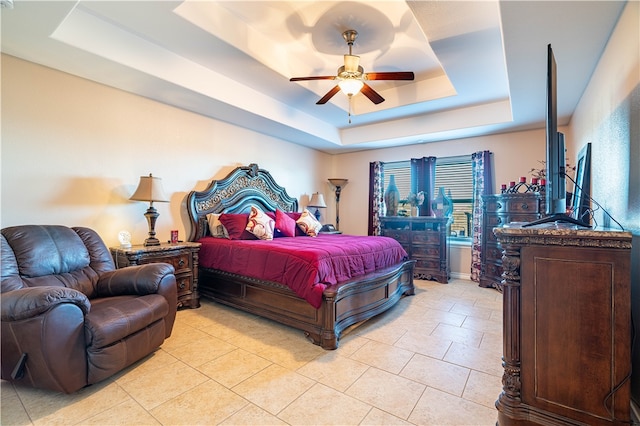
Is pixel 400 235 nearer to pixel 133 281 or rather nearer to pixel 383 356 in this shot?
pixel 383 356

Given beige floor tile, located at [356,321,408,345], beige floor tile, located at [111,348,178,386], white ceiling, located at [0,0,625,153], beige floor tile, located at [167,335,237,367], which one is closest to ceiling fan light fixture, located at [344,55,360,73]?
white ceiling, located at [0,0,625,153]

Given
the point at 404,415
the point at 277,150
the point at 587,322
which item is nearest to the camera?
the point at 587,322

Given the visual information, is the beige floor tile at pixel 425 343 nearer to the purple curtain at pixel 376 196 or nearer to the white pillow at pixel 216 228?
the white pillow at pixel 216 228

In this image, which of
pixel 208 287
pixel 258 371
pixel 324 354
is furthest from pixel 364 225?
pixel 258 371

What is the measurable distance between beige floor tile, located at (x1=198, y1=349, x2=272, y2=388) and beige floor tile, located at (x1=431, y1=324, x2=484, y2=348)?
1698 mm

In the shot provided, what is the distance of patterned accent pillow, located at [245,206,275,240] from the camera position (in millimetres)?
3963

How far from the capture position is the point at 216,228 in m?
4.16

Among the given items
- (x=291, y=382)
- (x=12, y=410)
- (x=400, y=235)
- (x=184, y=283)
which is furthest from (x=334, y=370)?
(x=400, y=235)

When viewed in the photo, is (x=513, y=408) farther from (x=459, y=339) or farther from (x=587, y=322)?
(x=459, y=339)

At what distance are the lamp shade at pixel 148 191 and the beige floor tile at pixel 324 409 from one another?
2.63 meters

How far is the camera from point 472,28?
2617 millimetres

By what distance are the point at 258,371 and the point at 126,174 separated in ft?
9.16

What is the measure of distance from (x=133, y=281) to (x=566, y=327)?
2930 millimetres

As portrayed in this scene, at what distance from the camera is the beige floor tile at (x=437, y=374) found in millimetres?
2039
